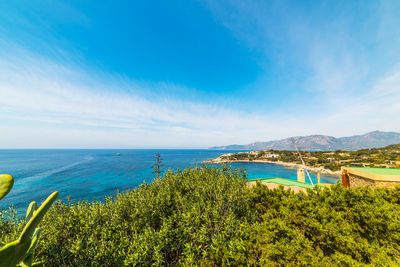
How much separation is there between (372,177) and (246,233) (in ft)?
42.4

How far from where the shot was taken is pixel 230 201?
1010 cm

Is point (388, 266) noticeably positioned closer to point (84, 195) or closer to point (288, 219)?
point (288, 219)

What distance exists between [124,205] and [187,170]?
8.41 metres

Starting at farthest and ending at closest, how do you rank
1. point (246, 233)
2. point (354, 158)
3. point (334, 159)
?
1. point (334, 159)
2. point (354, 158)
3. point (246, 233)

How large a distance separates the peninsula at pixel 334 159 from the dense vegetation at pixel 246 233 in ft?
132

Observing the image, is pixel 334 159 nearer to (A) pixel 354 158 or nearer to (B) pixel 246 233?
(A) pixel 354 158

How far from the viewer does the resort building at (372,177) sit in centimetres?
1098

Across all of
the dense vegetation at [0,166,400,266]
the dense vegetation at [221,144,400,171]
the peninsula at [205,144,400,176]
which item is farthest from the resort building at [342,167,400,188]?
the peninsula at [205,144,400,176]

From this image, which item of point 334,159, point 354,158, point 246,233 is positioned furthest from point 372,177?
point 334,159

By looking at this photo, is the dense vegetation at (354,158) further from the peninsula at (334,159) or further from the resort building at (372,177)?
the resort building at (372,177)

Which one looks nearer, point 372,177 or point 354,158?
point 372,177

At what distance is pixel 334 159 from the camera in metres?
77.5

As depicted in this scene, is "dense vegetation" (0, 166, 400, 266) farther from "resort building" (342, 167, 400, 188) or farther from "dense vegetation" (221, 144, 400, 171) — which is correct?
"dense vegetation" (221, 144, 400, 171)

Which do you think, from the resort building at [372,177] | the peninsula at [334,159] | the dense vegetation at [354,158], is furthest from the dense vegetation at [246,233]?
the peninsula at [334,159]
